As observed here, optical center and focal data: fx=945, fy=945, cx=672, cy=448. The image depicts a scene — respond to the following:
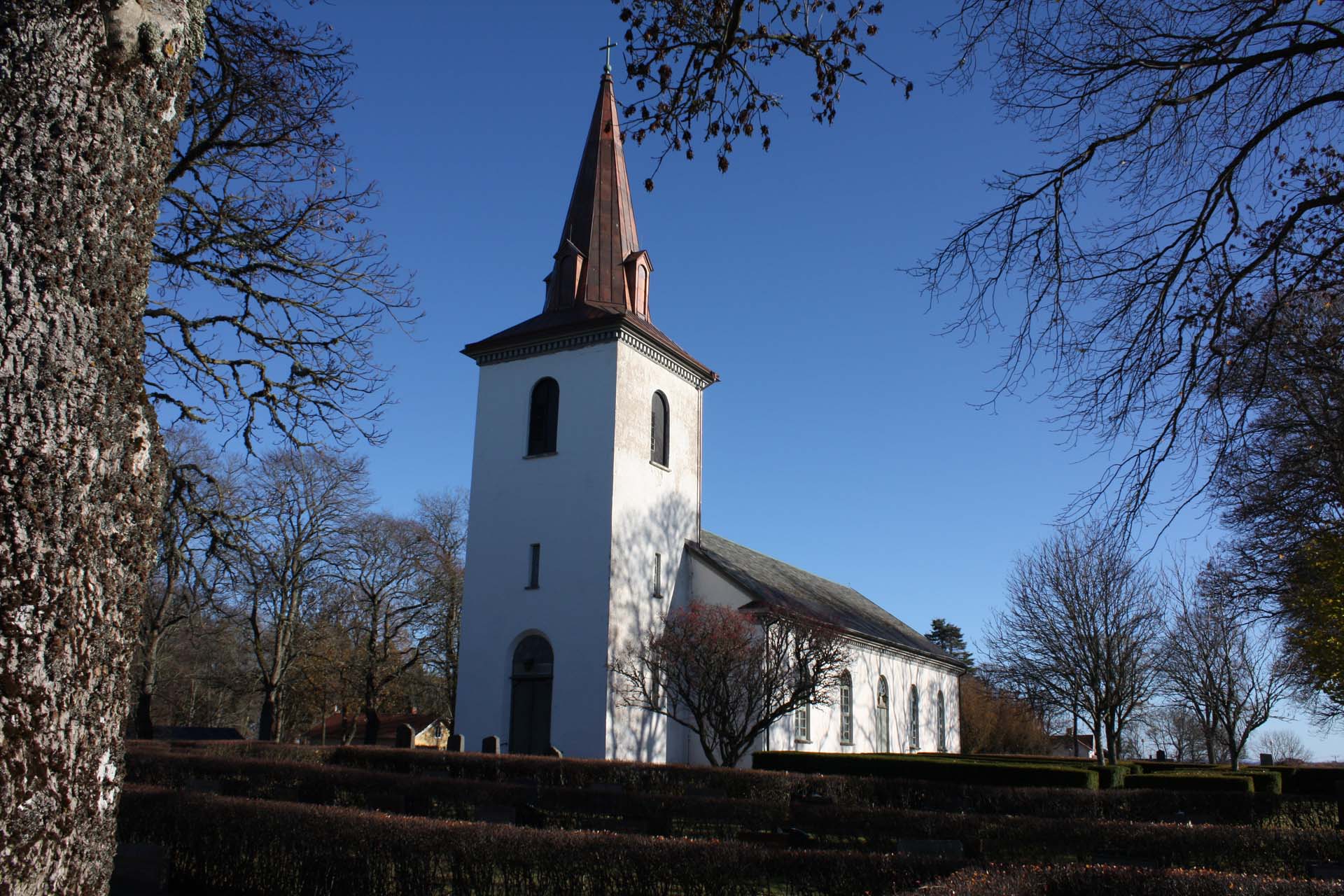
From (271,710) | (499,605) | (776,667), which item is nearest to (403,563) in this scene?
(271,710)

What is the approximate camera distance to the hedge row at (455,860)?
775cm

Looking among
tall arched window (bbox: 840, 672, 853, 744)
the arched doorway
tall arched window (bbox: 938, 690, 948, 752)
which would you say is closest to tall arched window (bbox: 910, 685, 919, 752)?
tall arched window (bbox: 938, 690, 948, 752)

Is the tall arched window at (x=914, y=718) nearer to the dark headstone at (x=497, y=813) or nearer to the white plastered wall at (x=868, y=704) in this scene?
the white plastered wall at (x=868, y=704)

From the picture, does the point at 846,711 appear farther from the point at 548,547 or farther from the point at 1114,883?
the point at 1114,883

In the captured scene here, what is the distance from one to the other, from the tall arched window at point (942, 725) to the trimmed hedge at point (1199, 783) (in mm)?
18952

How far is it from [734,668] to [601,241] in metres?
14.1

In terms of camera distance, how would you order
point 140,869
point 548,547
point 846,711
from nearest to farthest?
point 140,869 < point 548,547 < point 846,711

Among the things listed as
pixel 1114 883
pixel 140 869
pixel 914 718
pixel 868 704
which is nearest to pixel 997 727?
pixel 914 718

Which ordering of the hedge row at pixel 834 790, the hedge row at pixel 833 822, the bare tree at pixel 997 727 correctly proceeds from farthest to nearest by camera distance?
the bare tree at pixel 997 727 → the hedge row at pixel 834 790 → the hedge row at pixel 833 822

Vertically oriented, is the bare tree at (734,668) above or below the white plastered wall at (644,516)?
below

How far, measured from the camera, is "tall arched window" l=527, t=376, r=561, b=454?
27.0m

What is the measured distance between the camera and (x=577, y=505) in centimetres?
2586

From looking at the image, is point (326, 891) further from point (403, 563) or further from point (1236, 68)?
point (403, 563)

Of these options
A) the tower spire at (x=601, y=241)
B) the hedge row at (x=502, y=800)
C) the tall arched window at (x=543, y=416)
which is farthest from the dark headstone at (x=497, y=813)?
the tower spire at (x=601, y=241)
